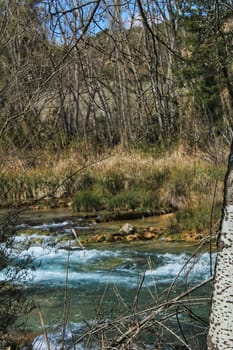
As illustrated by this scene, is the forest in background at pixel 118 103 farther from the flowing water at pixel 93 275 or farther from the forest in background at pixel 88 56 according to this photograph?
the flowing water at pixel 93 275

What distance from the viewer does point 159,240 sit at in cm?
969

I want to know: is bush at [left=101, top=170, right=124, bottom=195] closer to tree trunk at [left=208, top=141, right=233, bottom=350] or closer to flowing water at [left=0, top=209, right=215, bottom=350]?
flowing water at [left=0, top=209, right=215, bottom=350]

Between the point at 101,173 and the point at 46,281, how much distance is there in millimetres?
7799

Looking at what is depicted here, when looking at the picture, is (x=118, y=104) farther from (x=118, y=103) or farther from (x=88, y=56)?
(x=88, y=56)

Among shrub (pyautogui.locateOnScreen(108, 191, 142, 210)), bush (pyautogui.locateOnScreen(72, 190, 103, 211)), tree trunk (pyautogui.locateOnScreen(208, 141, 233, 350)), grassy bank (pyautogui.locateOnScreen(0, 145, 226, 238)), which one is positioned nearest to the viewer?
tree trunk (pyautogui.locateOnScreen(208, 141, 233, 350))

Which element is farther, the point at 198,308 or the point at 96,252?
the point at 96,252

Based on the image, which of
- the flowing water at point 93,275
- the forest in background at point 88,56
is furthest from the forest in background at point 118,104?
the flowing water at point 93,275

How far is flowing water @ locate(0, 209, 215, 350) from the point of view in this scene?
5.41 meters

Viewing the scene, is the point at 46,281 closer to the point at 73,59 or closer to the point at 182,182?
the point at 73,59

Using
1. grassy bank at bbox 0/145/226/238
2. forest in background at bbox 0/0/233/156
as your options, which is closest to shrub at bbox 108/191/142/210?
grassy bank at bbox 0/145/226/238

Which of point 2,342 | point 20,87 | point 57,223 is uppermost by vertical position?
point 20,87

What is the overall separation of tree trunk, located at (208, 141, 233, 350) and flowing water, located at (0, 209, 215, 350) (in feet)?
7.37

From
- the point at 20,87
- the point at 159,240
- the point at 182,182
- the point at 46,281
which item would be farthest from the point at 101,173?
the point at 20,87

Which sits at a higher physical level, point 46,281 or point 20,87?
point 20,87
